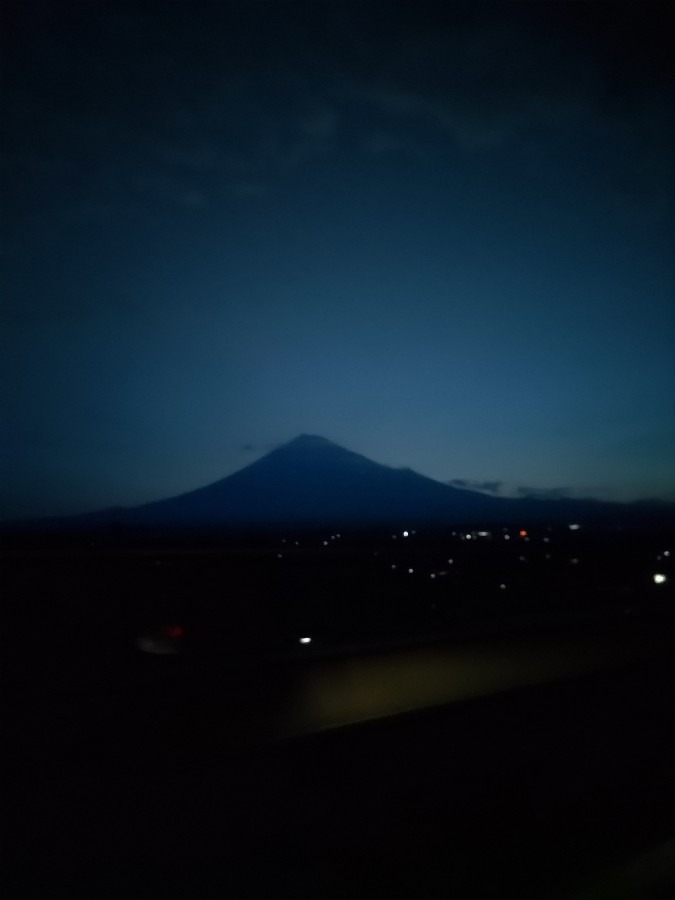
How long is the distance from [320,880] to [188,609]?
4.62 m

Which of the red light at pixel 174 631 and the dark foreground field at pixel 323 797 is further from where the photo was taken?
the red light at pixel 174 631

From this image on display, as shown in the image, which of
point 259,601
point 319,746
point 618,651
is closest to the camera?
point 319,746

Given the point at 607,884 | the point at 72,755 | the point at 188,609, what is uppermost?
the point at 188,609

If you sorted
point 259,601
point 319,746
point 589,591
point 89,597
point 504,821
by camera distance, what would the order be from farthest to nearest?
point 589,591 < point 259,601 < point 89,597 < point 319,746 < point 504,821

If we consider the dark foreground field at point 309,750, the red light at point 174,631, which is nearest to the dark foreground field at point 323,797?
the dark foreground field at point 309,750

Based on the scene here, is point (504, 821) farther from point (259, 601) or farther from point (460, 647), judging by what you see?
point (259, 601)

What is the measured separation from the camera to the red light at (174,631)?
29.2 feet

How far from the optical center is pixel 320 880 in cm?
520

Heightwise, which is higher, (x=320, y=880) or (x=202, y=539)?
(x=202, y=539)

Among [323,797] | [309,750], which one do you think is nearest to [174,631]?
[309,750]

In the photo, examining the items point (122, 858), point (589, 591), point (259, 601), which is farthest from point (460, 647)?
point (589, 591)

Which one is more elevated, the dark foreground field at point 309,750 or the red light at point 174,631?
the red light at point 174,631

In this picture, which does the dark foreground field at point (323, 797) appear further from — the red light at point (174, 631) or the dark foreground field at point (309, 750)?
the red light at point (174, 631)

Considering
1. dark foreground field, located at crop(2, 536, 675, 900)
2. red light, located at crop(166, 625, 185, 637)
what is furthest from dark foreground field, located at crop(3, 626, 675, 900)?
red light, located at crop(166, 625, 185, 637)
